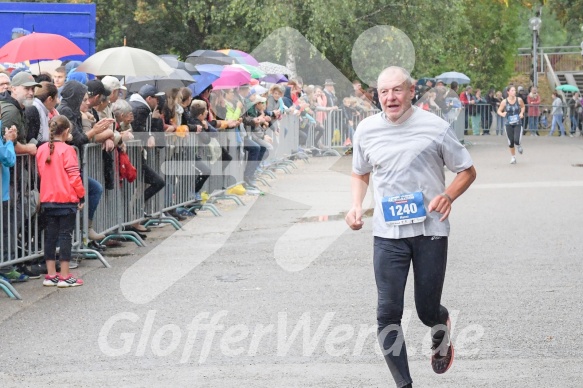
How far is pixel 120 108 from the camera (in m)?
13.4

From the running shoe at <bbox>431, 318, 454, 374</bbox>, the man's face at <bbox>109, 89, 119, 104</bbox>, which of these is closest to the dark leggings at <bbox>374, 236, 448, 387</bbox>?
the running shoe at <bbox>431, 318, 454, 374</bbox>

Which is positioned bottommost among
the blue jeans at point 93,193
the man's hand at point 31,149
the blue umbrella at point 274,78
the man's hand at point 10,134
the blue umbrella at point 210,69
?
the blue jeans at point 93,193

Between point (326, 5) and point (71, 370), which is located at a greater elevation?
point (326, 5)

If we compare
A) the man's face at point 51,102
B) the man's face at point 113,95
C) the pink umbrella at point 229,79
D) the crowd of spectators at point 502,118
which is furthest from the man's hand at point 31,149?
the crowd of spectators at point 502,118

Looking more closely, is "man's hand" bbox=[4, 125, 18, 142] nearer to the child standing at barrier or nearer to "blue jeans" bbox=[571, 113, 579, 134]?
the child standing at barrier

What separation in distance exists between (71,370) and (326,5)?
Answer: 28928mm

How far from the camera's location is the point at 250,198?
19.1 metres

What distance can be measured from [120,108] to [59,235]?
9.78ft

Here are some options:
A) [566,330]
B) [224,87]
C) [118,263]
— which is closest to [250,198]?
[224,87]

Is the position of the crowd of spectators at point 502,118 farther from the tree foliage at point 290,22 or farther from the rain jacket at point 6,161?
the rain jacket at point 6,161

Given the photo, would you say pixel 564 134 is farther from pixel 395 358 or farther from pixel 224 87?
pixel 395 358

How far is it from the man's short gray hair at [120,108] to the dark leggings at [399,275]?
704 cm

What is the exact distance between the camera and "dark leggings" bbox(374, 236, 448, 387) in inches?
261

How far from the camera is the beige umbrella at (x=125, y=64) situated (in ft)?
51.1
